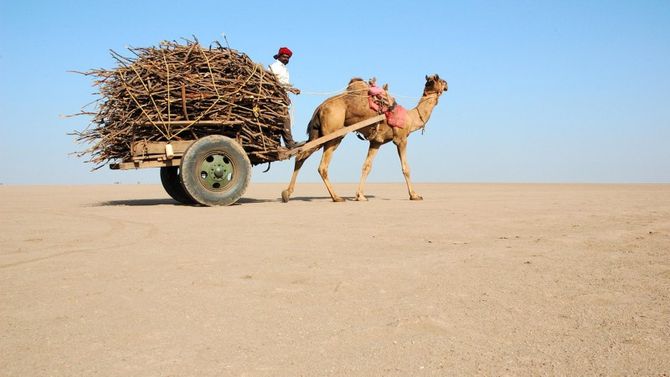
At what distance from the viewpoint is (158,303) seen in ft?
11.0

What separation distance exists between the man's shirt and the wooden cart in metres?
1.40

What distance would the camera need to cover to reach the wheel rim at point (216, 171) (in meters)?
9.77

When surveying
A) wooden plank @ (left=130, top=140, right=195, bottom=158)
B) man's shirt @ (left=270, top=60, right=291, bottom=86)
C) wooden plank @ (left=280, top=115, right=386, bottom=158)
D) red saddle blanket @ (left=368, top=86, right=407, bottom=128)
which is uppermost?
man's shirt @ (left=270, top=60, right=291, bottom=86)

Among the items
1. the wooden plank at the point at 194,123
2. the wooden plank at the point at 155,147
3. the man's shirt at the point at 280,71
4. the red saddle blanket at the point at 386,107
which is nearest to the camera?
the wooden plank at the point at 155,147

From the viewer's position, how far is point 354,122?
11875 millimetres

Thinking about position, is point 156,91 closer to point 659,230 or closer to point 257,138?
point 257,138

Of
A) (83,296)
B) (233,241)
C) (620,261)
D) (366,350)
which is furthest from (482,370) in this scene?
(233,241)

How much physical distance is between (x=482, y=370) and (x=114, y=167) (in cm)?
852

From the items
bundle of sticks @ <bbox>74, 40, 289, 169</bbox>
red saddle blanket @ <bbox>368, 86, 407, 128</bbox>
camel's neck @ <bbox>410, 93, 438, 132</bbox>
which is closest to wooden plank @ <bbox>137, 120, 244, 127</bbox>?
bundle of sticks @ <bbox>74, 40, 289, 169</bbox>

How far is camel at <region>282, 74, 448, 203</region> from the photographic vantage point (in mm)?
11445

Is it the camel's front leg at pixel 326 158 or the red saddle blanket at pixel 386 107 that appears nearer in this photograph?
the camel's front leg at pixel 326 158

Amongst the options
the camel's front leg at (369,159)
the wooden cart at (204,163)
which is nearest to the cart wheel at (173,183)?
the wooden cart at (204,163)

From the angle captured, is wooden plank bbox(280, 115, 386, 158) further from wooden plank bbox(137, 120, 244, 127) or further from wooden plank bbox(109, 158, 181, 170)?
wooden plank bbox(109, 158, 181, 170)

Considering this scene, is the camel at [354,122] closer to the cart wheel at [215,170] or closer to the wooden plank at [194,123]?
the cart wheel at [215,170]
